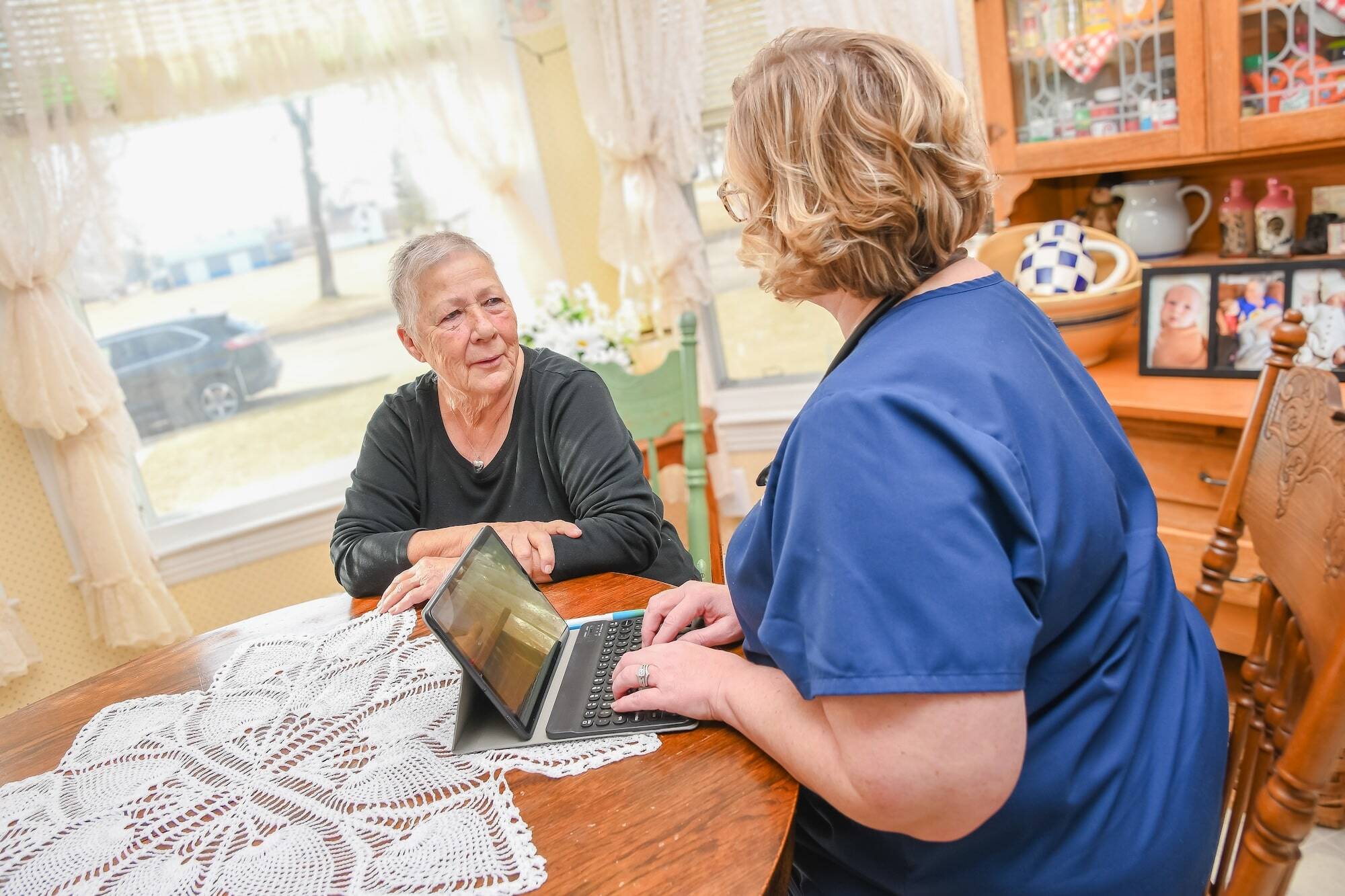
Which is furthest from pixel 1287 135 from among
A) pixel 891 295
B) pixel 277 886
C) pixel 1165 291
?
pixel 277 886

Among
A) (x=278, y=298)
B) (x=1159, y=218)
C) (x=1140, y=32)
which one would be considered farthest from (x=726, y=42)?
(x=278, y=298)

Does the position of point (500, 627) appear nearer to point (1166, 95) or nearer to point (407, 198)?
point (1166, 95)

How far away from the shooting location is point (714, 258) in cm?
338

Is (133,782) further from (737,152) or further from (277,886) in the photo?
(737,152)

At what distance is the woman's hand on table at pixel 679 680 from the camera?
1047 mm

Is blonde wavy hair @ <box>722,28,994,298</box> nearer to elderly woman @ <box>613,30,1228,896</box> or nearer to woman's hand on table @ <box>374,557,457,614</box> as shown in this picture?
elderly woman @ <box>613,30,1228,896</box>

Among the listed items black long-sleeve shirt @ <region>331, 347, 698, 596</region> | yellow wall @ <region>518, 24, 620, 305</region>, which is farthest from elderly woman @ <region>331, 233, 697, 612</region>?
yellow wall @ <region>518, 24, 620, 305</region>

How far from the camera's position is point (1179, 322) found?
2.23 metres

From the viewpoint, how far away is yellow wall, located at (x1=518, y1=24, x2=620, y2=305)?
325cm

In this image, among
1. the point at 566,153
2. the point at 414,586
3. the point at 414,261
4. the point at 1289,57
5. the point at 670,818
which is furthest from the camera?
the point at 566,153

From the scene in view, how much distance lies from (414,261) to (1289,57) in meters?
1.78

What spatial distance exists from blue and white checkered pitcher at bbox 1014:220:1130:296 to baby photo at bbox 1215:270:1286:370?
24cm

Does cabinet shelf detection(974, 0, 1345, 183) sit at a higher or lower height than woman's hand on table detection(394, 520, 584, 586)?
higher

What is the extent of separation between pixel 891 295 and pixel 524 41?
104 inches
